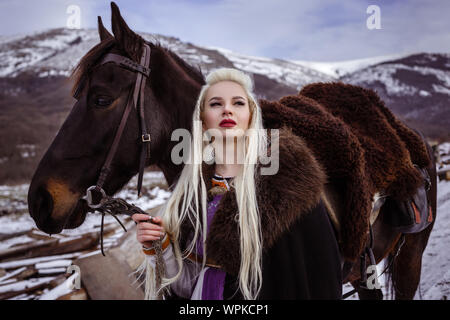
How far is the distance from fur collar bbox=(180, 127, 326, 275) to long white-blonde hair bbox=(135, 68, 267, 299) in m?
0.03

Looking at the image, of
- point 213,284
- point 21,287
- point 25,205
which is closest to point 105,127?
point 213,284

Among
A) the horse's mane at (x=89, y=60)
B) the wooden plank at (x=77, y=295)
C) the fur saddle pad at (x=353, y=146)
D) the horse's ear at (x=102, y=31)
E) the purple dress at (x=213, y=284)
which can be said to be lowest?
the wooden plank at (x=77, y=295)

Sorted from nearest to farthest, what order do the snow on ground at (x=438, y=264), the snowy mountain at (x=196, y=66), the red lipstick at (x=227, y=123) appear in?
1. the red lipstick at (x=227, y=123)
2. the snow on ground at (x=438, y=264)
3. the snowy mountain at (x=196, y=66)

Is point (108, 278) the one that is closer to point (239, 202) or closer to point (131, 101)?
point (131, 101)

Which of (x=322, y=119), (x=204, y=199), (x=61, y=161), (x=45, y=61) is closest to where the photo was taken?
Result: (x=204, y=199)

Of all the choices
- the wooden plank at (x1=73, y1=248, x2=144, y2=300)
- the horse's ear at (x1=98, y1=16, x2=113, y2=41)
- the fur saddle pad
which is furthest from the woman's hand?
the wooden plank at (x1=73, y1=248, x2=144, y2=300)

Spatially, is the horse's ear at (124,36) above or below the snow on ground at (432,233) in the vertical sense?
above

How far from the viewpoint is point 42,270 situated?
3.22 m

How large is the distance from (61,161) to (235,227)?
3.21 feet

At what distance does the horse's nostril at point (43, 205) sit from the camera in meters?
1.26

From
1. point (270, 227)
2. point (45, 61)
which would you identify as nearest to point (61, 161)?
point (270, 227)

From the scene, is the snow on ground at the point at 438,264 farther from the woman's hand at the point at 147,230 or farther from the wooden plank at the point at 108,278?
the wooden plank at the point at 108,278

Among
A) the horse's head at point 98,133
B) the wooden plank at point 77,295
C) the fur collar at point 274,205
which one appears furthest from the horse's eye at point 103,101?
the wooden plank at point 77,295
